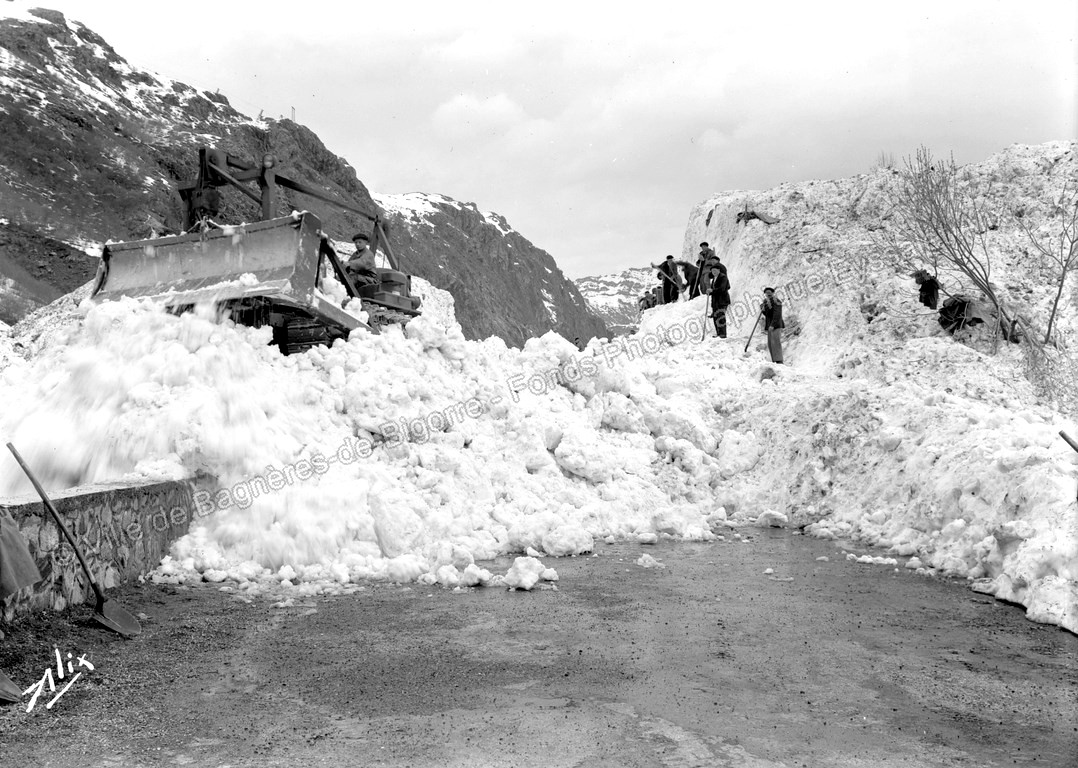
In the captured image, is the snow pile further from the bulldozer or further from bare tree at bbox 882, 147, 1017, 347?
bare tree at bbox 882, 147, 1017, 347

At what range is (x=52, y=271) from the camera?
4319 cm

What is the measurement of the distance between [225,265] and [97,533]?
4.05 meters

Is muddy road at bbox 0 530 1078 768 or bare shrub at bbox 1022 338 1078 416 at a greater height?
bare shrub at bbox 1022 338 1078 416

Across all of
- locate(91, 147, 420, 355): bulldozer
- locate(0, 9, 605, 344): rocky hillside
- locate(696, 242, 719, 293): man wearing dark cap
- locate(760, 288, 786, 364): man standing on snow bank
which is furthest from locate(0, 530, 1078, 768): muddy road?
locate(0, 9, 605, 344): rocky hillside

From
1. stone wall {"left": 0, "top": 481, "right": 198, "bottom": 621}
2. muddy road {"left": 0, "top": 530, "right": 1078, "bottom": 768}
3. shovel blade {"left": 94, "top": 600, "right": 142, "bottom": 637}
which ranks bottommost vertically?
muddy road {"left": 0, "top": 530, "right": 1078, "bottom": 768}

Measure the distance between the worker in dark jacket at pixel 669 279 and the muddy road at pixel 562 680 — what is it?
13.8 meters

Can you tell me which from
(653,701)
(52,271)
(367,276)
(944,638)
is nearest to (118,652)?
(653,701)

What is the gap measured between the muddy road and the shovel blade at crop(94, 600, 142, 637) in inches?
3.4

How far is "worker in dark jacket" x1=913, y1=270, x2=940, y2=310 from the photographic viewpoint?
13.9 metres

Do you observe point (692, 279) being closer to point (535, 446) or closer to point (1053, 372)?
point (1053, 372)

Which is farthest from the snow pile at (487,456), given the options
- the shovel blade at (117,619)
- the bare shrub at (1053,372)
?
the bare shrub at (1053,372)

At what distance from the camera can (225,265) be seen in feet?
27.1

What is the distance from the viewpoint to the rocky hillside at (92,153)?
4422 cm

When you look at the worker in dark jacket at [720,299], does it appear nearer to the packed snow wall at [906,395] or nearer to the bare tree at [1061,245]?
the packed snow wall at [906,395]
